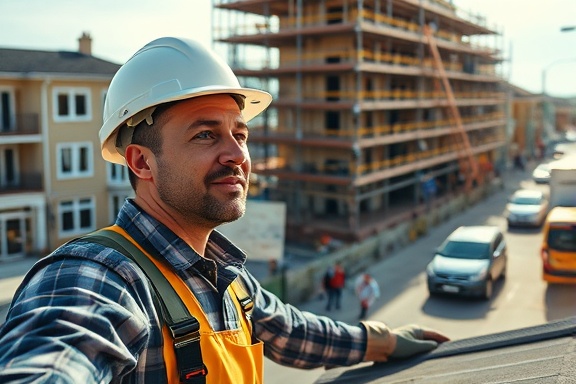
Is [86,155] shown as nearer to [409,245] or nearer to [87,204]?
[87,204]

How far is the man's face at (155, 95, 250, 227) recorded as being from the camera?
219 cm

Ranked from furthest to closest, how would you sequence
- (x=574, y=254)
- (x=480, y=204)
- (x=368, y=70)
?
(x=480, y=204)
(x=368, y=70)
(x=574, y=254)

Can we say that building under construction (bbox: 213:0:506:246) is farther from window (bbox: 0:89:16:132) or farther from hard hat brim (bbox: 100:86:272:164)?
hard hat brim (bbox: 100:86:272:164)

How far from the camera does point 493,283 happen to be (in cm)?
1700

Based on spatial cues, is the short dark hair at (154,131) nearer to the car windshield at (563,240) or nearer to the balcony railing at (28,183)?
the car windshield at (563,240)

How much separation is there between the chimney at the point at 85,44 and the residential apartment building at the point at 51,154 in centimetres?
116

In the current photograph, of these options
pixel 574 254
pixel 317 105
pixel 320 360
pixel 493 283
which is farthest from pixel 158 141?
pixel 317 105

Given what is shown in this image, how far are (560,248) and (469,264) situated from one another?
8.91 feet

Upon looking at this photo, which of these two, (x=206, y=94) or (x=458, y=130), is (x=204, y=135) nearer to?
(x=206, y=94)

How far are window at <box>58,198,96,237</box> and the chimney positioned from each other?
6.58m

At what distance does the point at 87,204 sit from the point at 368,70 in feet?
46.9

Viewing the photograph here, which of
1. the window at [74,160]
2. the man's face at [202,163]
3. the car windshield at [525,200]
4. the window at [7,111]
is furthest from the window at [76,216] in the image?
the man's face at [202,163]

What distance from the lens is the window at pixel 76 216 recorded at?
24.4 m

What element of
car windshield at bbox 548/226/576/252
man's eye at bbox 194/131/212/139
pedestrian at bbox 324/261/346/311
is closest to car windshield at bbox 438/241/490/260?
car windshield at bbox 548/226/576/252
